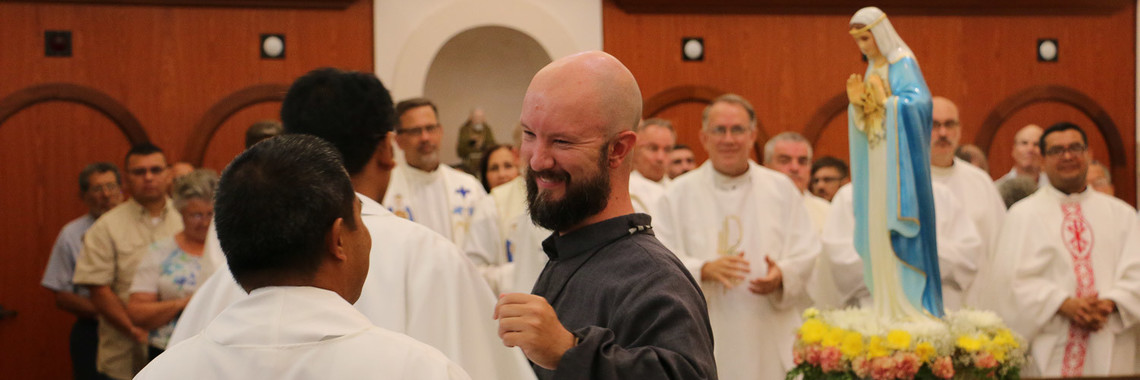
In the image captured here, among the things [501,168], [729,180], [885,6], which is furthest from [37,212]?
[885,6]

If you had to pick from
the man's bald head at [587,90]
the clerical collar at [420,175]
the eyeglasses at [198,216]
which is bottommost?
the eyeglasses at [198,216]

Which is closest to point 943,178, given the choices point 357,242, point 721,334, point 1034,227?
point 1034,227

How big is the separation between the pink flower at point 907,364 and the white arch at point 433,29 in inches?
236

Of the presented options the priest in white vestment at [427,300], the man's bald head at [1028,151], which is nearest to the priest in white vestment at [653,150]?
the man's bald head at [1028,151]

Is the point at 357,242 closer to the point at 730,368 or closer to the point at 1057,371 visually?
the point at 730,368

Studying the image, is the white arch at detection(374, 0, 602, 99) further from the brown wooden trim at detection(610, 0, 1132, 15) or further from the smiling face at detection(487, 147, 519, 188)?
the smiling face at detection(487, 147, 519, 188)

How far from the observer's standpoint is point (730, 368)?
5.50 meters

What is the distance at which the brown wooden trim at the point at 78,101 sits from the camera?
9.16m

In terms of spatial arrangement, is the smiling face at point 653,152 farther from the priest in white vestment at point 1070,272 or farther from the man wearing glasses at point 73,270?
the man wearing glasses at point 73,270

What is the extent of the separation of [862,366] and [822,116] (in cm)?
655

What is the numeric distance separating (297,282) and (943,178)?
541cm

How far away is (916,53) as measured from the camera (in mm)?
10648

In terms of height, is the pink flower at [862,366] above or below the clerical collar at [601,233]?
below

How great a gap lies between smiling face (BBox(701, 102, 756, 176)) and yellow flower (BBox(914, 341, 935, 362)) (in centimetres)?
174
